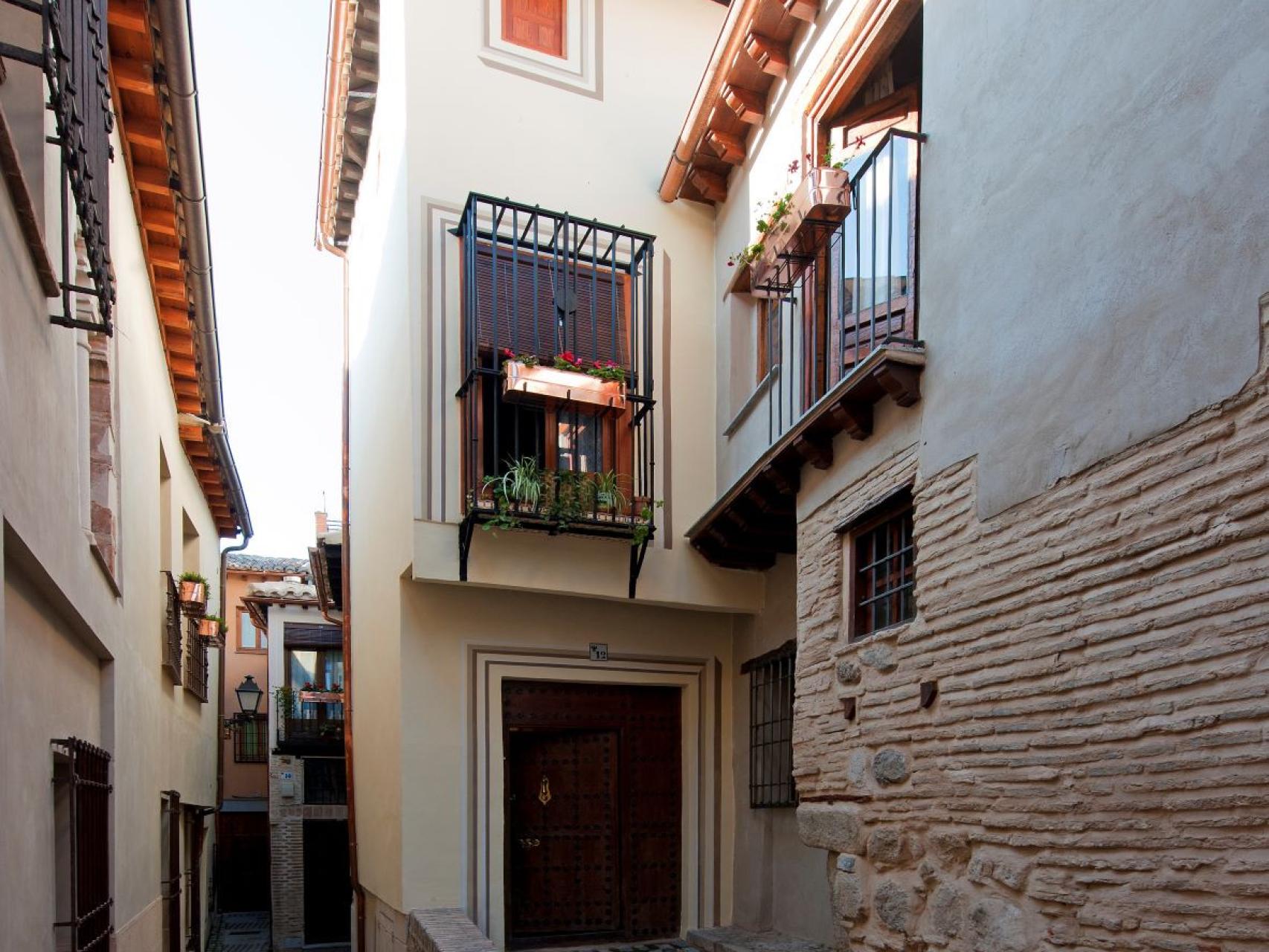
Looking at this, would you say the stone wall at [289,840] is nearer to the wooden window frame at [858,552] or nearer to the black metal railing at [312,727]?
the black metal railing at [312,727]

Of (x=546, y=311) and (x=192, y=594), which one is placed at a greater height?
(x=546, y=311)

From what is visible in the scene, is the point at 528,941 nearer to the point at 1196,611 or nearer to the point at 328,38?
the point at 1196,611

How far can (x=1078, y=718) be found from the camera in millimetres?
3596

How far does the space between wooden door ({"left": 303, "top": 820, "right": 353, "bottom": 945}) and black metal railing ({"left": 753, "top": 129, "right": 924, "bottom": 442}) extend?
41.7 ft

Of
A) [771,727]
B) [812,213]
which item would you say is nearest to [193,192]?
[812,213]

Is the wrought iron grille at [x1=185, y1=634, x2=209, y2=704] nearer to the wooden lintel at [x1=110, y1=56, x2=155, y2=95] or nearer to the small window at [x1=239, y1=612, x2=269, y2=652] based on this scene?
the wooden lintel at [x1=110, y1=56, x2=155, y2=95]

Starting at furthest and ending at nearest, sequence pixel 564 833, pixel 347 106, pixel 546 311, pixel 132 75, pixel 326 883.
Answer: pixel 326 883 → pixel 347 106 → pixel 564 833 → pixel 546 311 → pixel 132 75

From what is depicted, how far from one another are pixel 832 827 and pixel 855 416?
2028 mm

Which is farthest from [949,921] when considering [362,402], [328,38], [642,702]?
[328,38]

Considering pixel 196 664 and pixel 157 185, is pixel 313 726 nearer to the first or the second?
pixel 196 664

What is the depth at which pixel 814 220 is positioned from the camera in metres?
5.96

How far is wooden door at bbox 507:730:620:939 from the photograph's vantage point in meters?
8.25

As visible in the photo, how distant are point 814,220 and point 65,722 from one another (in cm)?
451

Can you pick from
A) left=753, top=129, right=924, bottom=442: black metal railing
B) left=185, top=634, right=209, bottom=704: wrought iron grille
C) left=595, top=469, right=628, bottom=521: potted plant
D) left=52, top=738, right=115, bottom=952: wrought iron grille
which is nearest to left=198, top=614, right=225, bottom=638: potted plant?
left=185, top=634, right=209, bottom=704: wrought iron grille
